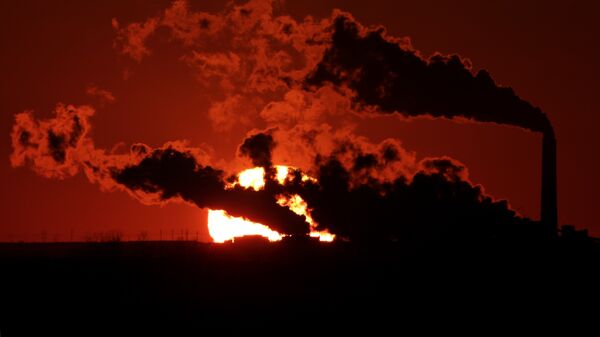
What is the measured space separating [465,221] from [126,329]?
91.5 ft

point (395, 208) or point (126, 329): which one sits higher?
point (395, 208)

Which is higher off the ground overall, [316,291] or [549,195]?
[549,195]

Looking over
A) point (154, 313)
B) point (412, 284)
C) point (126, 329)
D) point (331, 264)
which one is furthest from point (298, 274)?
point (126, 329)

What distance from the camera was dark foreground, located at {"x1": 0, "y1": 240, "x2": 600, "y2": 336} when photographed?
5641 cm

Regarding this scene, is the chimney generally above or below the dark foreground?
above

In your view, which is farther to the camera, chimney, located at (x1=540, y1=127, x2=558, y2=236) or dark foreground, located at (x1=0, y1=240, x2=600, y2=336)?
chimney, located at (x1=540, y1=127, x2=558, y2=236)

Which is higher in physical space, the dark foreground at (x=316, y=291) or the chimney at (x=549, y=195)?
the chimney at (x=549, y=195)

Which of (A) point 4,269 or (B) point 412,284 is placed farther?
(A) point 4,269

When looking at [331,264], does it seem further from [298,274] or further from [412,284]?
[412,284]

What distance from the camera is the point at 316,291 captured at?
67.1 metres

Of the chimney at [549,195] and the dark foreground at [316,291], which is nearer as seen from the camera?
the dark foreground at [316,291]

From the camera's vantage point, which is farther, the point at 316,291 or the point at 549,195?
the point at 316,291

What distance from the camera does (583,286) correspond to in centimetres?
6369

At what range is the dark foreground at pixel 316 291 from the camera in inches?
2221
